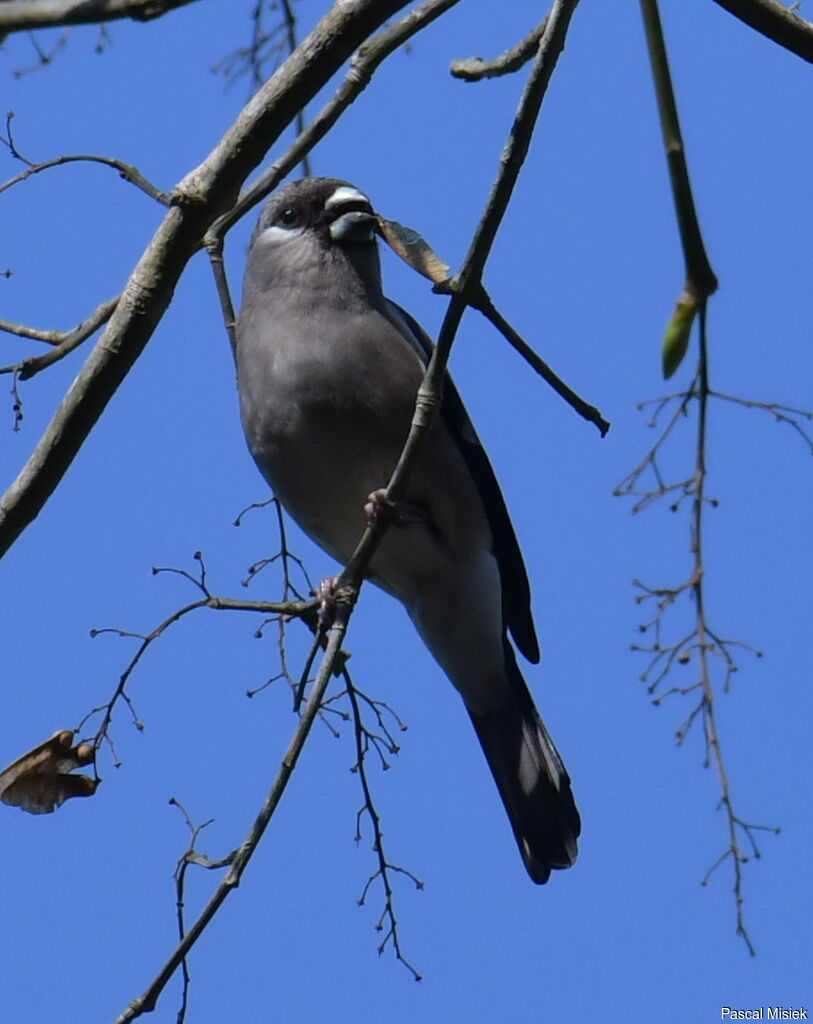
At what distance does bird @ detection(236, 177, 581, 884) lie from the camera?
4.24 m

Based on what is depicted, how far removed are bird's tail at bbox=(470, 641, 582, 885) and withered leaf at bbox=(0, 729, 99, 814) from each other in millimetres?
1706

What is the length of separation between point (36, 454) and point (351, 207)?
190 centimetres

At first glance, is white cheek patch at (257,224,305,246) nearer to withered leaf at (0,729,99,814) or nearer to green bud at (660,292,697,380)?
withered leaf at (0,729,99,814)

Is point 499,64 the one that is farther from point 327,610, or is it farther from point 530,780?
point 530,780

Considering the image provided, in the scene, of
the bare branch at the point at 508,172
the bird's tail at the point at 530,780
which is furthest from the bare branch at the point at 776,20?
the bird's tail at the point at 530,780

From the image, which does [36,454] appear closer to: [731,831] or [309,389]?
[309,389]

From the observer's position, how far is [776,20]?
119 inches

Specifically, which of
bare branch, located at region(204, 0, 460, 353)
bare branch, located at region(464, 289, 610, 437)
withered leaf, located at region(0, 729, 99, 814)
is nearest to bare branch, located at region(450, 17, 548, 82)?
bare branch, located at region(204, 0, 460, 353)

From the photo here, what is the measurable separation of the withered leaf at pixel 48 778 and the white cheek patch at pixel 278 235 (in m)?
2.04

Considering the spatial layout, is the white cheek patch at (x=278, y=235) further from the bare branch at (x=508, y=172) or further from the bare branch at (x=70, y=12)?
the bare branch at (x=70, y=12)

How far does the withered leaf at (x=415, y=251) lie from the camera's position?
298 centimetres

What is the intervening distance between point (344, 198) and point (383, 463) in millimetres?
941

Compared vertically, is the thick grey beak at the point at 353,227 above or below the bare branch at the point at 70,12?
above

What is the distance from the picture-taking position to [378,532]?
10.3 feet
